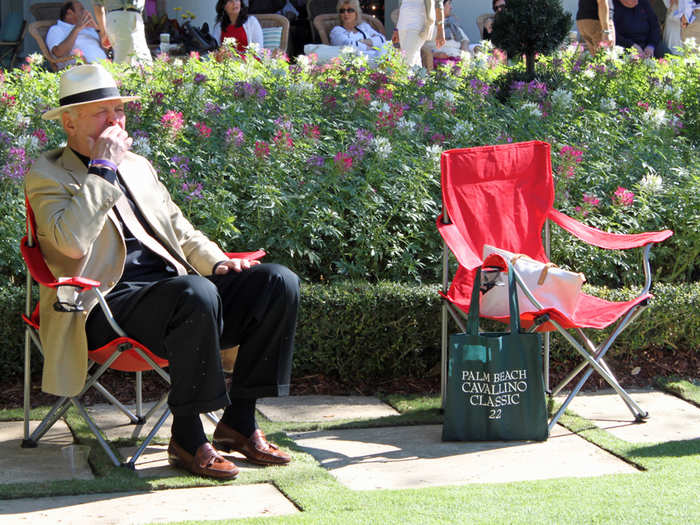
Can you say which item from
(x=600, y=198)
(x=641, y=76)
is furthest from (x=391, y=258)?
(x=641, y=76)

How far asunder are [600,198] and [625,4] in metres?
5.67

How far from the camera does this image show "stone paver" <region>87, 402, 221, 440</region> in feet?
12.4

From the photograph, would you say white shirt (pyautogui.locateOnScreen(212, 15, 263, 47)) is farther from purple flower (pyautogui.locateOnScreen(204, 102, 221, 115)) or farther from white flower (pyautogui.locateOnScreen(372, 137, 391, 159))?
white flower (pyautogui.locateOnScreen(372, 137, 391, 159))

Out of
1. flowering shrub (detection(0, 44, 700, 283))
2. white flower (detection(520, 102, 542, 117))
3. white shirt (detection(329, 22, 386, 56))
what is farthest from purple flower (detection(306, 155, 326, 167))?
white shirt (detection(329, 22, 386, 56))

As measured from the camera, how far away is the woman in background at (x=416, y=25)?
28.9ft

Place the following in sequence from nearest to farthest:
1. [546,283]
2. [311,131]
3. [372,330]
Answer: [546,283] → [372,330] → [311,131]

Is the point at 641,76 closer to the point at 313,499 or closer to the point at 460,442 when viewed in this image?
the point at 460,442

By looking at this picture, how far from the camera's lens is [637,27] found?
34.5 ft

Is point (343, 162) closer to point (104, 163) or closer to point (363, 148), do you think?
point (363, 148)

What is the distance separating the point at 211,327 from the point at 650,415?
2.07m

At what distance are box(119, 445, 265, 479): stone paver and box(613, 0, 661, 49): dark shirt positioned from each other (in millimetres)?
8372

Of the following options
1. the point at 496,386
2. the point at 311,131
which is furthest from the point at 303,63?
the point at 496,386

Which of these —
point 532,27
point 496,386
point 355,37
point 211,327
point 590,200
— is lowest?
point 496,386

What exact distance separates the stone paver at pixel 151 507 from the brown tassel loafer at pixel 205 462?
7 cm
